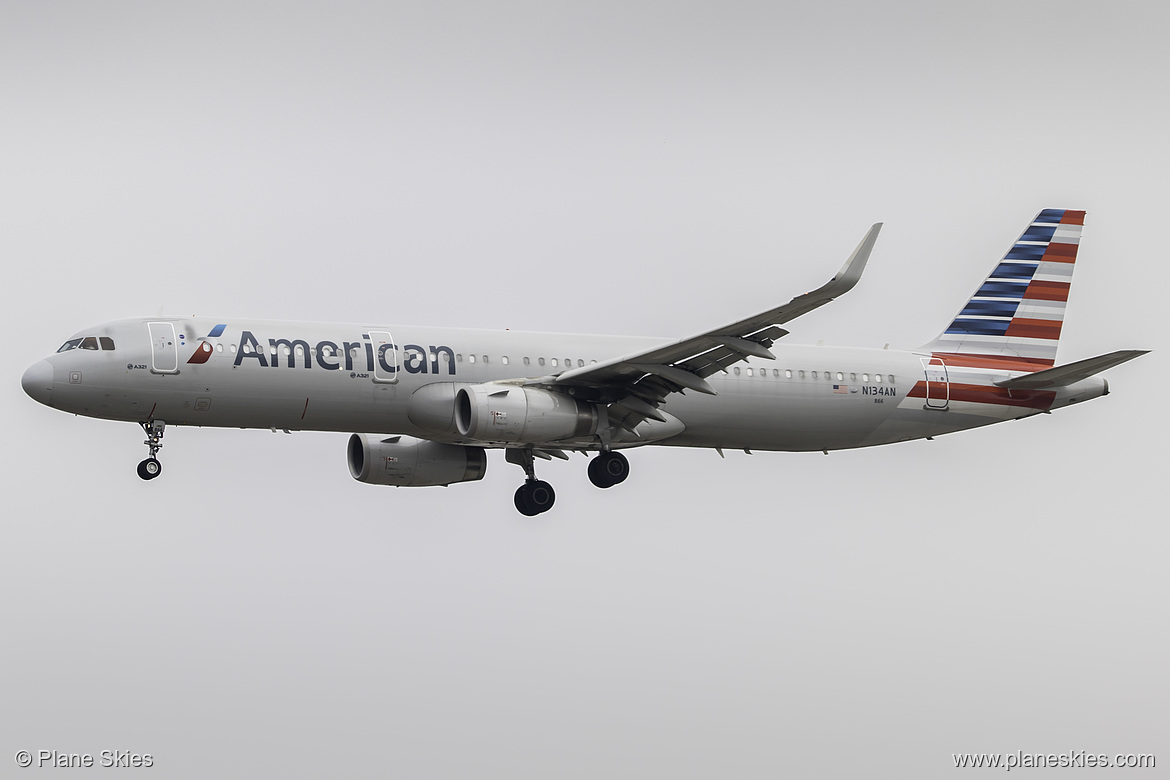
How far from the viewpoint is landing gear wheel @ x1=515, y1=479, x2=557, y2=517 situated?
131 feet

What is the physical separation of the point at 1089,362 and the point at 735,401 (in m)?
8.81

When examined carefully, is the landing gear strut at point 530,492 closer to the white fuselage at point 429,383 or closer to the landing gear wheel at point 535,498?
the landing gear wheel at point 535,498

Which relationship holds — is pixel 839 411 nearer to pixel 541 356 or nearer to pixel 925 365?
pixel 925 365

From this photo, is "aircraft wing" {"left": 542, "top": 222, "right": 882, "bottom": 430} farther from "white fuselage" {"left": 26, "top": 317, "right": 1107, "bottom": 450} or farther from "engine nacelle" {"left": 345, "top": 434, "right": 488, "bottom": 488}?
"engine nacelle" {"left": 345, "top": 434, "right": 488, "bottom": 488}

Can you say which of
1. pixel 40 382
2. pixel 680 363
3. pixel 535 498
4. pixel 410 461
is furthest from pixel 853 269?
pixel 40 382

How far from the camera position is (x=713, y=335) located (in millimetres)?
33281

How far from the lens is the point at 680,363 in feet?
118

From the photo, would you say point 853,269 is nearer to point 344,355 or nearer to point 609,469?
point 609,469

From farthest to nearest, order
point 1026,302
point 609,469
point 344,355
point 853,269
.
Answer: point 1026,302 → point 609,469 → point 344,355 → point 853,269

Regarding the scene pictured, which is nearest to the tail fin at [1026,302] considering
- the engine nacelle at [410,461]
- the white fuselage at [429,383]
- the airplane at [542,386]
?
the airplane at [542,386]

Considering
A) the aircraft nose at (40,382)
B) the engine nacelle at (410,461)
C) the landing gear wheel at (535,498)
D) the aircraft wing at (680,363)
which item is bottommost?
the landing gear wheel at (535,498)

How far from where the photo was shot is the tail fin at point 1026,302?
140 ft

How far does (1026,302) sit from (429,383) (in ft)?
59.9

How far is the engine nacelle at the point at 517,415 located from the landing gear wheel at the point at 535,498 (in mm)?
4228
